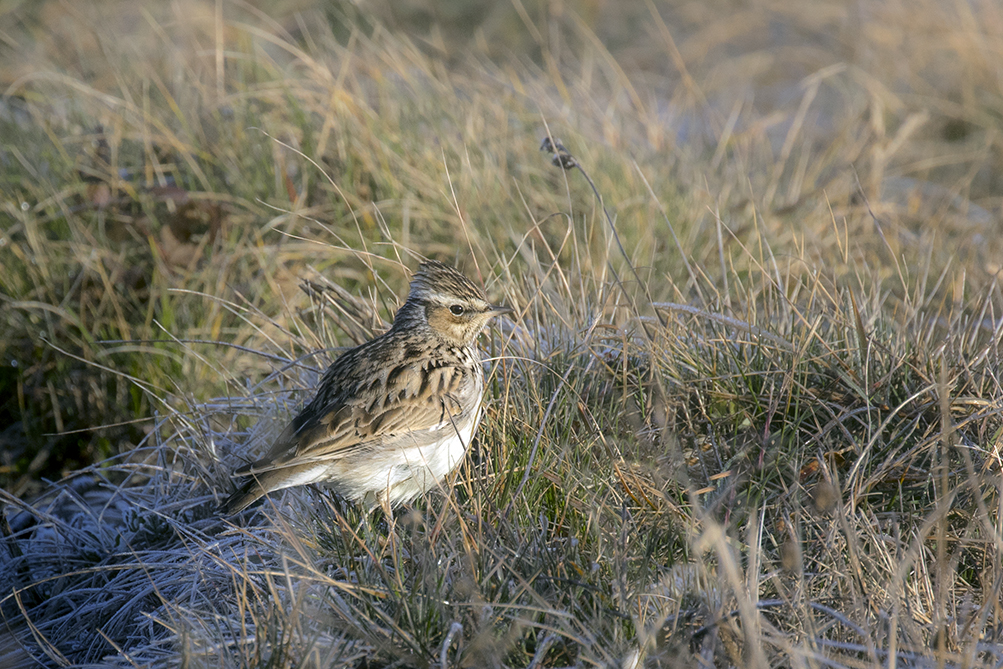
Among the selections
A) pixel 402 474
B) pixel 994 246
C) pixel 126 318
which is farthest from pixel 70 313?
pixel 994 246

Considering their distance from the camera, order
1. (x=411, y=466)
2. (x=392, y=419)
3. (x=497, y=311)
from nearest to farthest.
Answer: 1. (x=411, y=466)
2. (x=392, y=419)
3. (x=497, y=311)

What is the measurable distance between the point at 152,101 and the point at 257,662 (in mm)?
5237

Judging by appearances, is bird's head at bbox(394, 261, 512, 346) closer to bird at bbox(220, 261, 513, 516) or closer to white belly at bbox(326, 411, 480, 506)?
bird at bbox(220, 261, 513, 516)

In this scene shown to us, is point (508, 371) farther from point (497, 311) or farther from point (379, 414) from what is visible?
point (379, 414)

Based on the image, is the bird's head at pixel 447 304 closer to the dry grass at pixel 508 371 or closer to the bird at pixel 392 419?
the bird at pixel 392 419

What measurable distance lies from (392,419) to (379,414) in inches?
2.5

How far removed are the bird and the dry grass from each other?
0.16 metres

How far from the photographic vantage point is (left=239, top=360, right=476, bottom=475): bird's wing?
3.92 meters

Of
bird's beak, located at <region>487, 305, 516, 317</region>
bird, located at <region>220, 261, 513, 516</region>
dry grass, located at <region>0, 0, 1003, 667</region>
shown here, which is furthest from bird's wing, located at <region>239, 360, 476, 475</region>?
bird's beak, located at <region>487, 305, 516, 317</region>

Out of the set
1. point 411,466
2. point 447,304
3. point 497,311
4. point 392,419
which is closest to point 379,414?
point 392,419

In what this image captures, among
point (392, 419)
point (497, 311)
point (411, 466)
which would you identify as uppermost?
point (497, 311)

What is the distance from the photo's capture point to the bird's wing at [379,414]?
392 cm

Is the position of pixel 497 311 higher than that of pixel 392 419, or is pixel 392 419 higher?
pixel 497 311

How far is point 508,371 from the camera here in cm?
448
